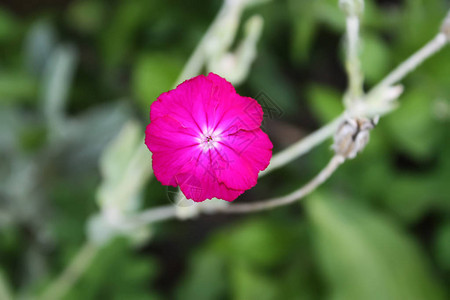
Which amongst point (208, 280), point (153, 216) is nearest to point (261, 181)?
point (208, 280)

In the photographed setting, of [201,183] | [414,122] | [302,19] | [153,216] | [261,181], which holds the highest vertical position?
[302,19]

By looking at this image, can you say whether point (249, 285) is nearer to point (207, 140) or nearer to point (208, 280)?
point (208, 280)

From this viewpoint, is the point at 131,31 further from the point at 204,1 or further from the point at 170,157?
the point at 170,157

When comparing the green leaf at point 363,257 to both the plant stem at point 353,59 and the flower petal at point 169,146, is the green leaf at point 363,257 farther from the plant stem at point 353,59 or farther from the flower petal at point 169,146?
the flower petal at point 169,146

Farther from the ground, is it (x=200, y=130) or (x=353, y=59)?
(x=353, y=59)

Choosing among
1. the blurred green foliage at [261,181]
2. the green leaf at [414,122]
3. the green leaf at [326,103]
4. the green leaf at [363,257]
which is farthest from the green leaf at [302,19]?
the green leaf at [363,257]

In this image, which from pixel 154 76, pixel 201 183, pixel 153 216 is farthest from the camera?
pixel 154 76

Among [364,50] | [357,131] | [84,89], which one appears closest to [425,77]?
[364,50]
